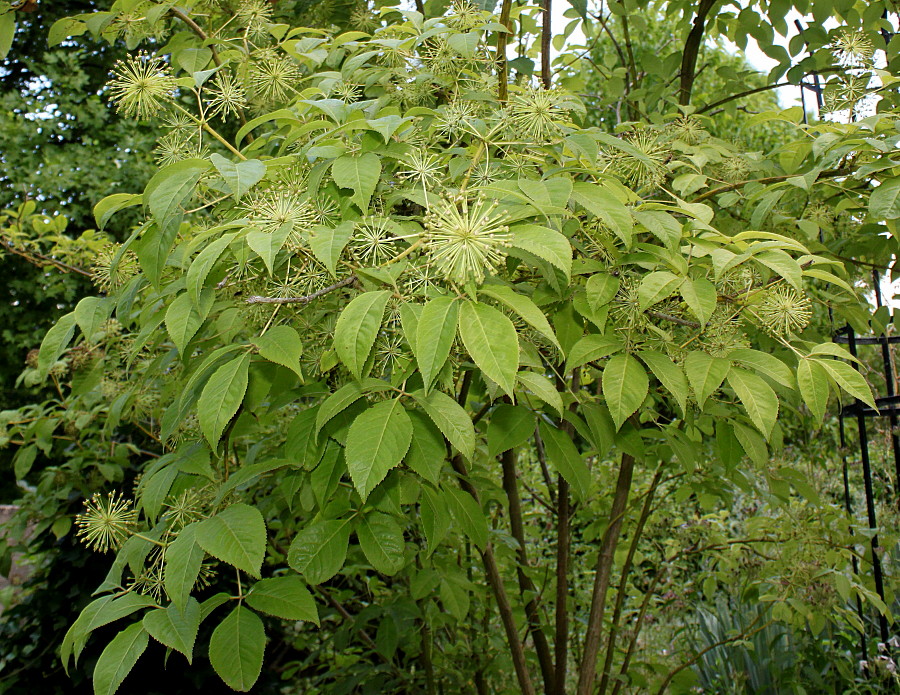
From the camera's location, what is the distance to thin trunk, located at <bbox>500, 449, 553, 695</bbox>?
Result: 194 centimetres

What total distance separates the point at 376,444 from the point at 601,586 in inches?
46.7

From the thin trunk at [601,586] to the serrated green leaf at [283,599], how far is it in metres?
1.01

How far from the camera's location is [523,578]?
2.27 m

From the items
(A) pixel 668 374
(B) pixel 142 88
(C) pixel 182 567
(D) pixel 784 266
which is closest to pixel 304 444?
(C) pixel 182 567

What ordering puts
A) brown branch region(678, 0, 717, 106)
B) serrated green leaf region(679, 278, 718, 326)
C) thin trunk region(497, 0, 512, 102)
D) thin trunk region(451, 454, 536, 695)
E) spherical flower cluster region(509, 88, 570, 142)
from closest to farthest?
serrated green leaf region(679, 278, 718, 326) < spherical flower cluster region(509, 88, 570, 142) < thin trunk region(497, 0, 512, 102) < thin trunk region(451, 454, 536, 695) < brown branch region(678, 0, 717, 106)

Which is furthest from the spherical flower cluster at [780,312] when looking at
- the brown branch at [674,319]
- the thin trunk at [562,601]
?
the thin trunk at [562,601]

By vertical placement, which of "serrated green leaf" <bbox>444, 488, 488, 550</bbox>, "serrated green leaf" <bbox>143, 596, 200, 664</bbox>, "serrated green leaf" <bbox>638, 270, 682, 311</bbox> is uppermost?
"serrated green leaf" <bbox>638, 270, 682, 311</bbox>

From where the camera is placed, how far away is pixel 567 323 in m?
1.35

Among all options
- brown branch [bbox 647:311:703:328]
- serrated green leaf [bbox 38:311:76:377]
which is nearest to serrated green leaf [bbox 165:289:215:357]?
serrated green leaf [bbox 38:311:76:377]

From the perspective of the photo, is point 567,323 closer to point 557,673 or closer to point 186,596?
point 186,596

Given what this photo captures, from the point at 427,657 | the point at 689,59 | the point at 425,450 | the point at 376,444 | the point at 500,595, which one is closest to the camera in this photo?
the point at 376,444

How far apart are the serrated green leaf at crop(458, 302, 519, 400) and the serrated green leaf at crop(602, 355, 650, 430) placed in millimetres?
326

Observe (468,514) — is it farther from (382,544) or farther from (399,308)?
(399,308)

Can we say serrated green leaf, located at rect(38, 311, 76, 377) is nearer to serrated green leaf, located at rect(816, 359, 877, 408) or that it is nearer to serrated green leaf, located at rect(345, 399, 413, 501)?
serrated green leaf, located at rect(345, 399, 413, 501)
